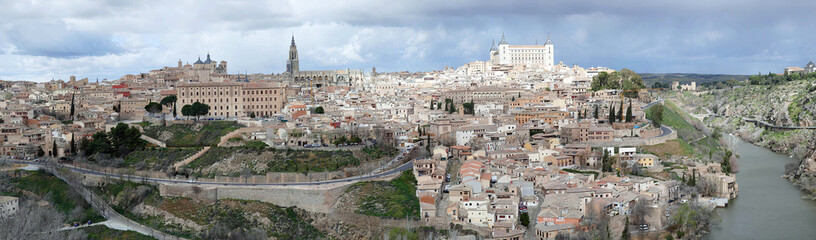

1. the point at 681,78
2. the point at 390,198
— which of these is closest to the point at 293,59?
the point at 390,198

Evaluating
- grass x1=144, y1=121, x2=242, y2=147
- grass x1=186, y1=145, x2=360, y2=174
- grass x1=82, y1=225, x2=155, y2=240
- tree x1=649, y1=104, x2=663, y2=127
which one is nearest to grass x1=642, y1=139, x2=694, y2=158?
tree x1=649, y1=104, x2=663, y2=127

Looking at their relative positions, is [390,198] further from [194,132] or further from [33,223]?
[194,132]

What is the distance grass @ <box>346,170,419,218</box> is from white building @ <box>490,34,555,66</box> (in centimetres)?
4253

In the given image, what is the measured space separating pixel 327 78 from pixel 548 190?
39595 millimetres

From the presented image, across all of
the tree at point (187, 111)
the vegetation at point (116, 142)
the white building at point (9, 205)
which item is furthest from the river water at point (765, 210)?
the tree at point (187, 111)

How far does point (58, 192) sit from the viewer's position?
31125 millimetres

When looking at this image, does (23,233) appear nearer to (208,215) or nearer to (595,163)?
(208,215)

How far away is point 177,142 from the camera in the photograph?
3644cm

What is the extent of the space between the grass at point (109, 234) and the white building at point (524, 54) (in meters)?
46.9

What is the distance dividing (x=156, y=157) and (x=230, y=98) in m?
8.27

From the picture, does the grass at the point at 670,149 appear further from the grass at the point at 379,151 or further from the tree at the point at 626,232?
the grass at the point at 379,151

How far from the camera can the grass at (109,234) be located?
27.0 m

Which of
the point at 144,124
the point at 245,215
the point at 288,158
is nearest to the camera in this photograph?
the point at 245,215

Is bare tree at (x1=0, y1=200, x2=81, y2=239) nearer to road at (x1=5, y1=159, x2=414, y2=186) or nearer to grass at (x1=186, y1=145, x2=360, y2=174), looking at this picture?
road at (x1=5, y1=159, x2=414, y2=186)
